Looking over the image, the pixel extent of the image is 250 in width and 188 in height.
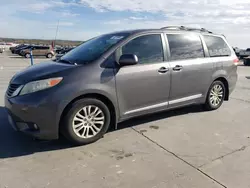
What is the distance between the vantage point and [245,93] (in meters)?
7.75

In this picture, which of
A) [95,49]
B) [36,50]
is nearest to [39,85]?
[95,49]

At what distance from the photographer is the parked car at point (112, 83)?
344cm

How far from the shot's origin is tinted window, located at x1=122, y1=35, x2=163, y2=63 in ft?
13.5

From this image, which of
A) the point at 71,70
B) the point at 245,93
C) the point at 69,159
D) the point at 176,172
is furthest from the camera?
the point at 245,93

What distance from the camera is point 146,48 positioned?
168 inches

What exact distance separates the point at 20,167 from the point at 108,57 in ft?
6.44

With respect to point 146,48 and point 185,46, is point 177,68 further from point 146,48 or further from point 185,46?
point 146,48

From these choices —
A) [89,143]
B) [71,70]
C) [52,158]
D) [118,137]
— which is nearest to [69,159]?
[52,158]

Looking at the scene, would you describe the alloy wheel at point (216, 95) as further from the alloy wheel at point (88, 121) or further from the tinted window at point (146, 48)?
the alloy wheel at point (88, 121)

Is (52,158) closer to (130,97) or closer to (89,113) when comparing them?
(89,113)

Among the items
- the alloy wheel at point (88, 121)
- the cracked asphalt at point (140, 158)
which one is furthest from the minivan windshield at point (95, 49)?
the cracked asphalt at point (140, 158)

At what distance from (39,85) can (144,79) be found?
1.68 m

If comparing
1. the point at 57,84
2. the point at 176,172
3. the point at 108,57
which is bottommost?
the point at 176,172

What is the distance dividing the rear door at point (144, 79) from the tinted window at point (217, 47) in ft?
4.47
